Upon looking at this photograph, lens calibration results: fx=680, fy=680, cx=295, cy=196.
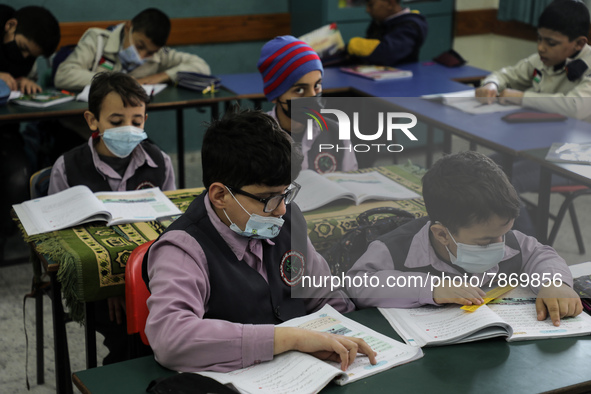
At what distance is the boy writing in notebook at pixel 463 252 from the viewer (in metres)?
1.46

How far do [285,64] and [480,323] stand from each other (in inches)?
60.6

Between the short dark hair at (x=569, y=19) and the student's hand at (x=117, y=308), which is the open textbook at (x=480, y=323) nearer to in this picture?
the student's hand at (x=117, y=308)

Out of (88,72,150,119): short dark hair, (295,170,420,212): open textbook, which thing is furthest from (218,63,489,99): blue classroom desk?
(295,170,420,212): open textbook

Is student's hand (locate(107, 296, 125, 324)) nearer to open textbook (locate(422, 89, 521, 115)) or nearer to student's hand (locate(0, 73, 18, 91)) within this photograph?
open textbook (locate(422, 89, 521, 115))

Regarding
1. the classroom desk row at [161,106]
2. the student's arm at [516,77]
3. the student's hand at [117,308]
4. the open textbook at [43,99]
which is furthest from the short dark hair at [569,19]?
the open textbook at [43,99]

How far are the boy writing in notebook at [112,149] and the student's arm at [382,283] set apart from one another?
1.19 m

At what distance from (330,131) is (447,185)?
0.30 m

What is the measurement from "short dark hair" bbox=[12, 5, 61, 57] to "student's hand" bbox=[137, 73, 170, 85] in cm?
51

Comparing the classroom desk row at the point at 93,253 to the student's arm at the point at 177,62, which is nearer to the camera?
the classroom desk row at the point at 93,253

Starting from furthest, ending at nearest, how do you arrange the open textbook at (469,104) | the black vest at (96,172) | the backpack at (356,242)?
the open textbook at (469,104), the black vest at (96,172), the backpack at (356,242)

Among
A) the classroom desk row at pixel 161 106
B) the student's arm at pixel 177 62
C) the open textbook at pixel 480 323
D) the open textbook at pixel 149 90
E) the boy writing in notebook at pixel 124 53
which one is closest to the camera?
the open textbook at pixel 480 323

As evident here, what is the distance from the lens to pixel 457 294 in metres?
1.45

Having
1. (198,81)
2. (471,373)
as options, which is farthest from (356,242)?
(198,81)

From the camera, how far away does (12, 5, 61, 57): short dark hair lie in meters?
3.59
